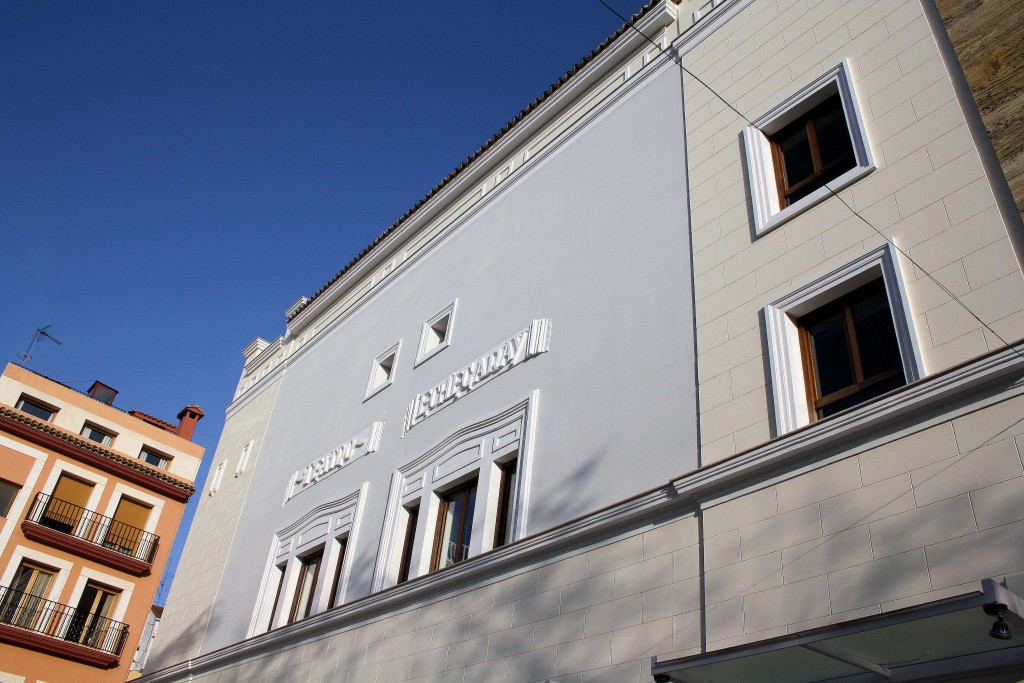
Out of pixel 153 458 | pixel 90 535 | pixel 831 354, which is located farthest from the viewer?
pixel 153 458

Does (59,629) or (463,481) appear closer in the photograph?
(463,481)

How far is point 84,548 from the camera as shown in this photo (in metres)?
23.3

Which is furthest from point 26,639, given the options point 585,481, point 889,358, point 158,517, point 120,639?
point 889,358

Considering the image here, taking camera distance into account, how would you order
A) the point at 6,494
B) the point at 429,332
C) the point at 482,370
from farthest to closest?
1. the point at 6,494
2. the point at 429,332
3. the point at 482,370

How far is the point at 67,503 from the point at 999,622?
24418 millimetres

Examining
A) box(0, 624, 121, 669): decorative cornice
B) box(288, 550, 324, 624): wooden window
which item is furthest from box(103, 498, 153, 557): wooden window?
box(288, 550, 324, 624): wooden window

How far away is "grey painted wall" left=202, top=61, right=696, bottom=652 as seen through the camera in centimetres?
933

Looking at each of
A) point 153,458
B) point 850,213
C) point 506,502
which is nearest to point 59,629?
point 153,458

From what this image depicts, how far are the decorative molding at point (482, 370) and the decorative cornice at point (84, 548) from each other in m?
14.3

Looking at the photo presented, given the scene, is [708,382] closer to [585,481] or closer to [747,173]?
[585,481]

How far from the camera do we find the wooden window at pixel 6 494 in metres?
22.5

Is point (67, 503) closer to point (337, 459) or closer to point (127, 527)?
point (127, 527)

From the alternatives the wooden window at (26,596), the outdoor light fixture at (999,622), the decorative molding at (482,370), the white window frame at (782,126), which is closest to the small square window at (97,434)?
the wooden window at (26,596)

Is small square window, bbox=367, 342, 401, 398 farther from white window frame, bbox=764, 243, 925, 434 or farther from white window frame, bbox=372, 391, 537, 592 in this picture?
white window frame, bbox=764, 243, 925, 434
